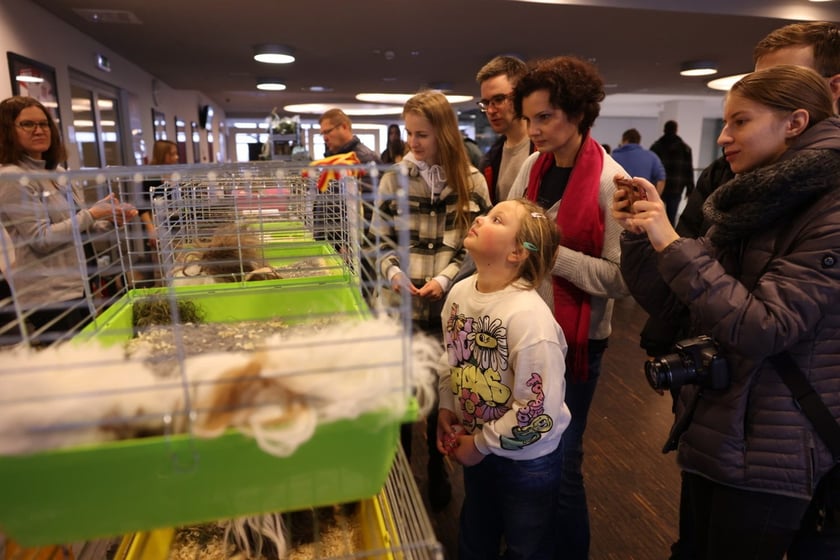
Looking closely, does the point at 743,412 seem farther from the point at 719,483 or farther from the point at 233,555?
the point at 233,555

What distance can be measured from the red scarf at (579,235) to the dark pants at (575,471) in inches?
2.3

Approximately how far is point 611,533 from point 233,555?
1488 millimetres

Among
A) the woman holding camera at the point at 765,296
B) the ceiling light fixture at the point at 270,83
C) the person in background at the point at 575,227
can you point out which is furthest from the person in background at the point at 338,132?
the ceiling light fixture at the point at 270,83

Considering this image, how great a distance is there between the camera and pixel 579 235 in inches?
53.9

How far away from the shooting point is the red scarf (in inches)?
53.5

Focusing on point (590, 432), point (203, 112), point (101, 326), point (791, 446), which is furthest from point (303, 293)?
point (203, 112)

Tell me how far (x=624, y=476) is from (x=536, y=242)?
1505 millimetres

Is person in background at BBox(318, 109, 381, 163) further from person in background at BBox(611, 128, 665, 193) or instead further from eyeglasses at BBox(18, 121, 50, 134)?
person in background at BBox(611, 128, 665, 193)

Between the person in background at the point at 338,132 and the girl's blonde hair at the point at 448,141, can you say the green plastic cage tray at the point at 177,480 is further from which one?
the person in background at the point at 338,132

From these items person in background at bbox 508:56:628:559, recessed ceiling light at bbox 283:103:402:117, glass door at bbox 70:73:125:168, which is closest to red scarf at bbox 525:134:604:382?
person in background at bbox 508:56:628:559

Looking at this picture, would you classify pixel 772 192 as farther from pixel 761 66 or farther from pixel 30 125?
pixel 30 125

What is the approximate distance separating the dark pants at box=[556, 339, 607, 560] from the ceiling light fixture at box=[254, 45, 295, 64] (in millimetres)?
5309

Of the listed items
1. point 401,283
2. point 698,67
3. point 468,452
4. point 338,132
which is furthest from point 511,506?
point 698,67

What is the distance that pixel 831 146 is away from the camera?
92 cm
